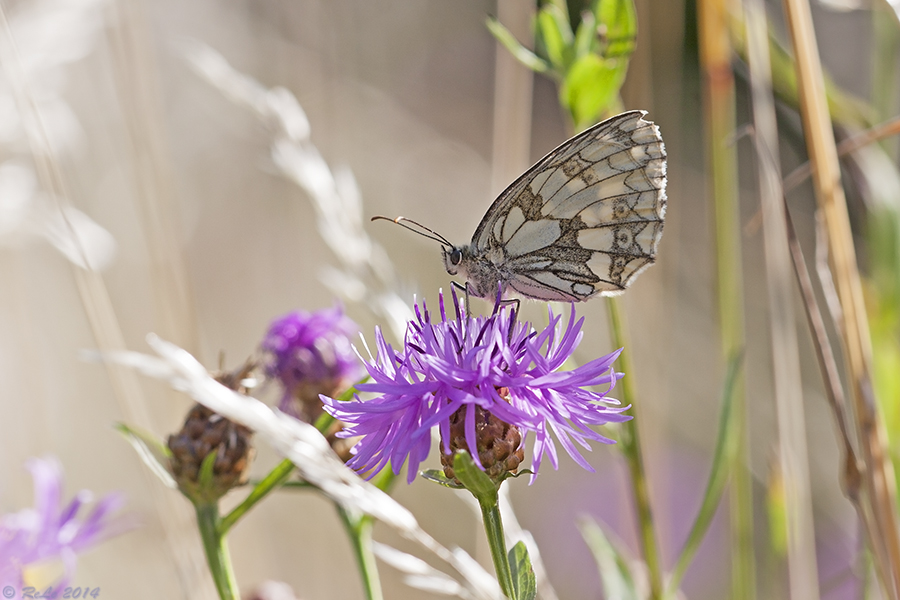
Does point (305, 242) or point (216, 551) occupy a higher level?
point (305, 242)

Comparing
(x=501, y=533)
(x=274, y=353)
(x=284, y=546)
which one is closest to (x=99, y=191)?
(x=284, y=546)

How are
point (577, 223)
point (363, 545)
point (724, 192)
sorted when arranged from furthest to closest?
1. point (724, 192)
2. point (577, 223)
3. point (363, 545)

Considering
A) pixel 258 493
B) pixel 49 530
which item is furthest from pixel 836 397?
pixel 49 530

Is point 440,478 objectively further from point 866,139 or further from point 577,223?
point 866,139

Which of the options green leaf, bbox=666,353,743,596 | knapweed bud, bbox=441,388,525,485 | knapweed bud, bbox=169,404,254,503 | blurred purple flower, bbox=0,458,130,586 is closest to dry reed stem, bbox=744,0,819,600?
green leaf, bbox=666,353,743,596

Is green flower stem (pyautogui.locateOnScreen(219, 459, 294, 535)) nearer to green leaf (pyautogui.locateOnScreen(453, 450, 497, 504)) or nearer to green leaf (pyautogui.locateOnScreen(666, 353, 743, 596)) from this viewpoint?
green leaf (pyautogui.locateOnScreen(453, 450, 497, 504))

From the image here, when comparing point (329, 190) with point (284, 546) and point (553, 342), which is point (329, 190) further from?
point (284, 546)

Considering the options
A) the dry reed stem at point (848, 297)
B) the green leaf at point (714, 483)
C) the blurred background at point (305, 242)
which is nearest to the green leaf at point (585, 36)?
the dry reed stem at point (848, 297)
